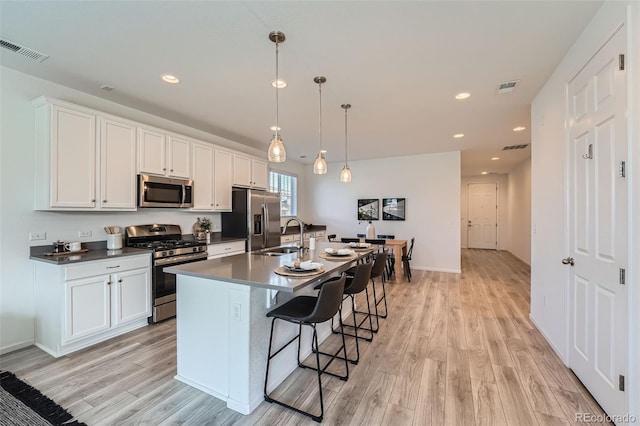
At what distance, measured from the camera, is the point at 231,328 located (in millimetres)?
1893

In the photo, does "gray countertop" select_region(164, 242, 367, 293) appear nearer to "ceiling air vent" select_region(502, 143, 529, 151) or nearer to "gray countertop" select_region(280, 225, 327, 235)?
"gray countertop" select_region(280, 225, 327, 235)

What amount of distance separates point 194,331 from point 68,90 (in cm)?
312

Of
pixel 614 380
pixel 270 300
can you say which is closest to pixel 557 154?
pixel 614 380

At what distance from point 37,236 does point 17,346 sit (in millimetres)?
1088

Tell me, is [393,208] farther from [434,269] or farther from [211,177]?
[211,177]

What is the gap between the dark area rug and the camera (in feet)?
5.66

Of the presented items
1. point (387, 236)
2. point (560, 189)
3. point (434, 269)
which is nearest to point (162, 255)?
point (560, 189)

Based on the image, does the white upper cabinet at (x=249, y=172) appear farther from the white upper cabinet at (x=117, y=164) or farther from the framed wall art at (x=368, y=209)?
the framed wall art at (x=368, y=209)

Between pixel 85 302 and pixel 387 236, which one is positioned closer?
pixel 85 302

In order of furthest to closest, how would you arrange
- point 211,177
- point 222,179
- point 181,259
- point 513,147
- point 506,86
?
point 513,147
point 222,179
point 211,177
point 181,259
point 506,86

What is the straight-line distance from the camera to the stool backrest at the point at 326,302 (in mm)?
1812

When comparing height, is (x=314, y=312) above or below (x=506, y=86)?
below

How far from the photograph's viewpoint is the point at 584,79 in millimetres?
2109

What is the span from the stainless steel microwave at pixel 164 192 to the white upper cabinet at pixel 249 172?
98cm
